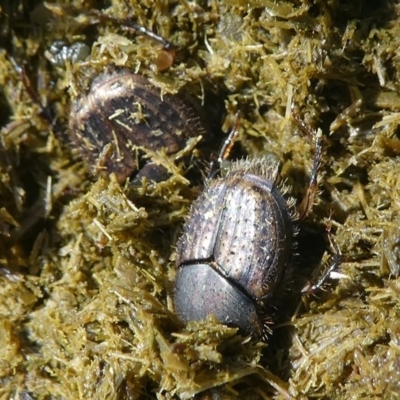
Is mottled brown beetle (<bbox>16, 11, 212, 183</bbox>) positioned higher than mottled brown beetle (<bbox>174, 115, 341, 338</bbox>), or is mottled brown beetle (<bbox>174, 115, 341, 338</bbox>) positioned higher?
mottled brown beetle (<bbox>16, 11, 212, 183</bbox>)

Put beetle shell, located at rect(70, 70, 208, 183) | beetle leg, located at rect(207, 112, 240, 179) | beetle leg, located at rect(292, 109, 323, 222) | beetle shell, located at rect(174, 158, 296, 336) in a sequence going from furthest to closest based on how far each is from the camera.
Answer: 1. beetle leg, located at rect(207, 112, 240, 179)
2. beetle shell, located at rect(70, 70, 208, 183)
3. beetle leg, located at rect(292, 109, 323, 222)
4. beetle shell, located at rect(174, 158, 296, 336)

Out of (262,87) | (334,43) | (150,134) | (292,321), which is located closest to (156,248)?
(150,134)

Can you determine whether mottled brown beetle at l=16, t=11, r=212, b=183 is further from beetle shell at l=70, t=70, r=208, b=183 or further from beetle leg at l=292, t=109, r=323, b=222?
beetle leg at l=292, t=109, r=323, b=222

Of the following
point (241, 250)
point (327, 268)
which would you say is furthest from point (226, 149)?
point (327, 268)

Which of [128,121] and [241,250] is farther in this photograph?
[128,121]

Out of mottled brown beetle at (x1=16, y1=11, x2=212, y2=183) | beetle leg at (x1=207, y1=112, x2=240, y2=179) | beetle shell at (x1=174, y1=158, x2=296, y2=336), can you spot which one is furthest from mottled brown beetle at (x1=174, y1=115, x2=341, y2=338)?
mottled brown beetle at (x1=16, y1=11, x2=212, y2=183)

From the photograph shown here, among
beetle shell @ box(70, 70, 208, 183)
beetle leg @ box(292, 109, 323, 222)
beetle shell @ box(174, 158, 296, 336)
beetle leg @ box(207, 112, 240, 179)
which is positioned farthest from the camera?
beetle leg @ box(207, 112, 240, 179)

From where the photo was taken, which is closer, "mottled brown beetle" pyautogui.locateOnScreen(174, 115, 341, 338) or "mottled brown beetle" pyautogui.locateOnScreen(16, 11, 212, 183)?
"mottled brown beetle" pyautogui.locateOnScreen(174, 115, 341, 338)

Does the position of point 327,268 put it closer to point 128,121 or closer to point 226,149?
point 226,149
